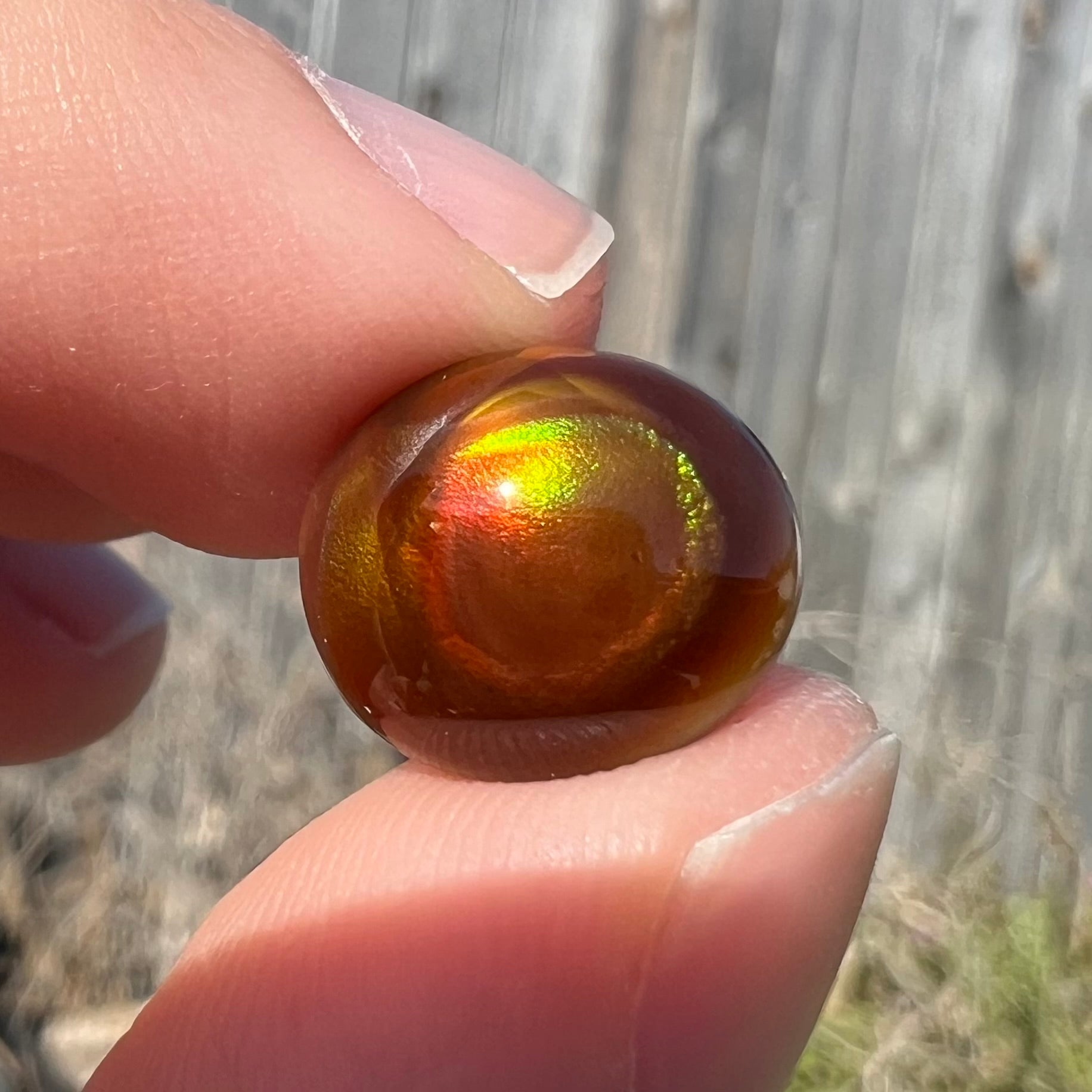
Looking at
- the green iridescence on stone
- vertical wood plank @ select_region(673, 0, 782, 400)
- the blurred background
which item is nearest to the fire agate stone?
the green iridescence on stone

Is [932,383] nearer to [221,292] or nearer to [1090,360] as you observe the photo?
[1090,360]

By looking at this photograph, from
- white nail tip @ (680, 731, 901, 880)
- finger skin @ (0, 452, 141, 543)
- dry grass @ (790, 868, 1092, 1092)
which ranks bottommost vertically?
dry grass @ (790, 868, 1092, 1092)

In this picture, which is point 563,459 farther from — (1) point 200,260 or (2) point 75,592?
(2) point 75,592

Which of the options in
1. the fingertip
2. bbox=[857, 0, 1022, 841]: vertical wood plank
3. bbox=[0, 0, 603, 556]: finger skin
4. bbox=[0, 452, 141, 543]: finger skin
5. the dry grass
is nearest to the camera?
bbox=[0, 0, 603, 556]: finger skin

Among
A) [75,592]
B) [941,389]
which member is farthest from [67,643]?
[941,389]

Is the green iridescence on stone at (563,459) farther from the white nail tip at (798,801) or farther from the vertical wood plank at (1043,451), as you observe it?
the vertical wood plank at (1043,451)

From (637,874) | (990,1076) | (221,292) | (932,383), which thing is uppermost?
(221,292)

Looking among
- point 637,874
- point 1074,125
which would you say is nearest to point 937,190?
point 1074,125

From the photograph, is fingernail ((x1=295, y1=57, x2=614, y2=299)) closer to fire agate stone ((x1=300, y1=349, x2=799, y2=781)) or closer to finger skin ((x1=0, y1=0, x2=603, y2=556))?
finger skin ((x1=0, y1=0, x2=603, y2=556))
